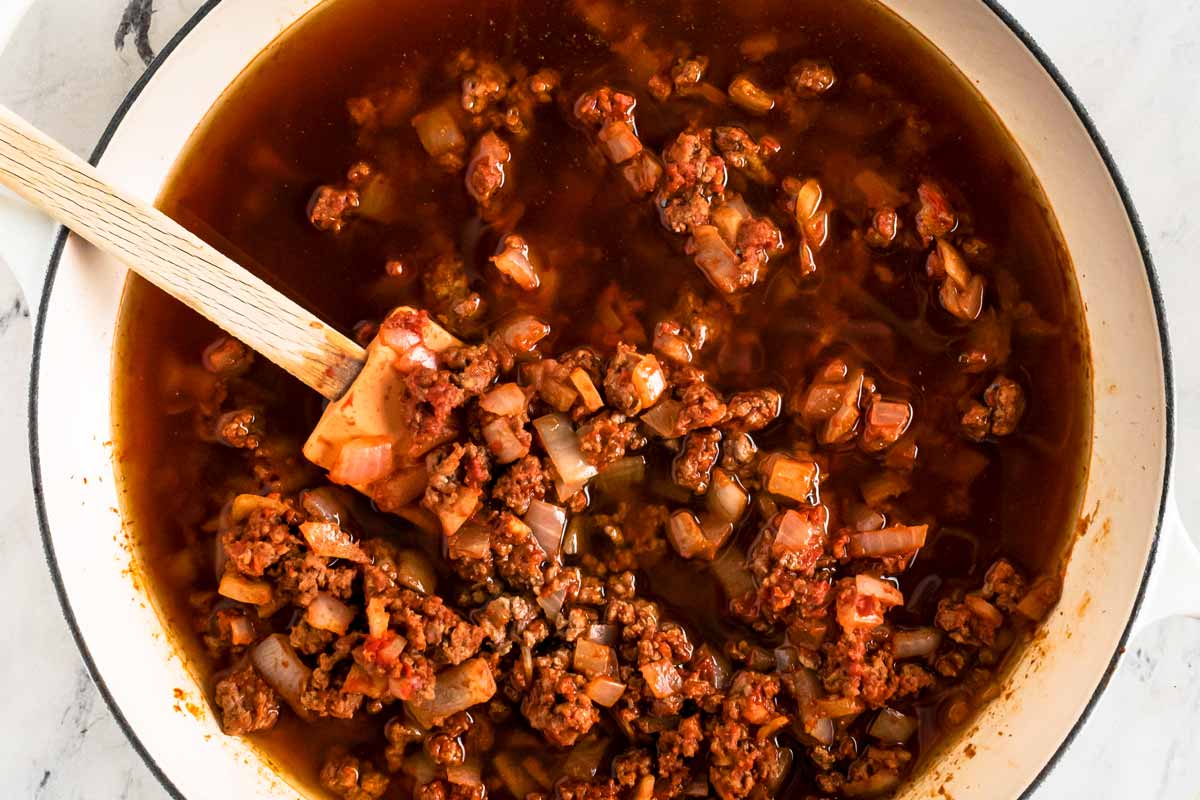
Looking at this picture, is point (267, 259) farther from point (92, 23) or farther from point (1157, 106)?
point (1157, 106)

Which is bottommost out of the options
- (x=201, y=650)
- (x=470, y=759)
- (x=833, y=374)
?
(x=201, y=650)

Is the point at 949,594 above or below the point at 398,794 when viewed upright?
above

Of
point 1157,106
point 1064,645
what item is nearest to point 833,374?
point 1064,645

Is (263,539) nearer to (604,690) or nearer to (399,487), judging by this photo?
(399,487)

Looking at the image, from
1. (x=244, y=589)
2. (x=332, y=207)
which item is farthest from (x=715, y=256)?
(x=244, y=589)

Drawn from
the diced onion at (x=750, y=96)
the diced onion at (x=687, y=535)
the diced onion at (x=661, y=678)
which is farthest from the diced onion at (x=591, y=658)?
the diced onion at (x=750, y=96)

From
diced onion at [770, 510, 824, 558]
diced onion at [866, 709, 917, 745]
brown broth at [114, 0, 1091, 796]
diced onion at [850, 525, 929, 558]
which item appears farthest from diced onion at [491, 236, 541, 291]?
diced onion at [866, 709, 917, 745]

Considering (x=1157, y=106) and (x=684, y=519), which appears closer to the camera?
(x=684, y=519)
